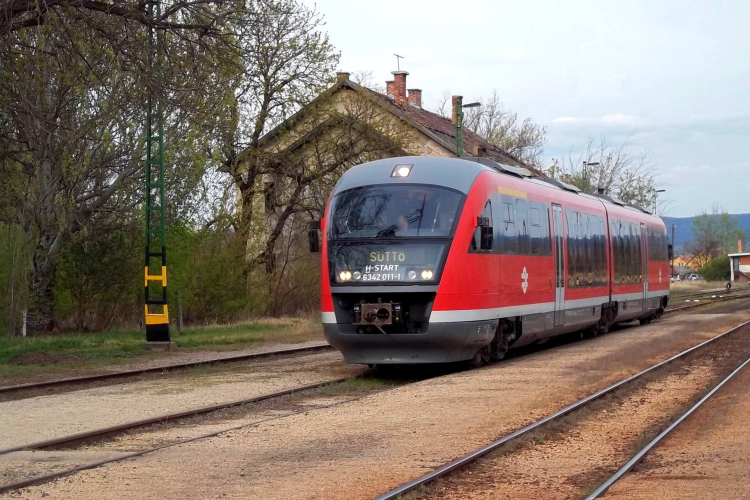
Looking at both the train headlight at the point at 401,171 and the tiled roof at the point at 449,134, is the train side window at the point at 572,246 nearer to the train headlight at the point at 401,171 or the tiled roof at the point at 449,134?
the train headlight at the point at 401,171

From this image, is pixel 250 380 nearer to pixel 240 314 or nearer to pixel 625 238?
pixel 625 238

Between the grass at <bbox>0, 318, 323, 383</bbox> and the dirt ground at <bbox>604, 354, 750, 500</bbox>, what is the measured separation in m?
10.9

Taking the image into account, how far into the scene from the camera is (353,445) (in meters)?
9.98

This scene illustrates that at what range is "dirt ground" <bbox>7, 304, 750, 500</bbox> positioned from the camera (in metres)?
8.12

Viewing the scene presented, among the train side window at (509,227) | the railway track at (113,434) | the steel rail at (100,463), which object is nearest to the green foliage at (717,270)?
the train side window at (509,227)

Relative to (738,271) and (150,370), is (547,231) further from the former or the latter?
(738,271)

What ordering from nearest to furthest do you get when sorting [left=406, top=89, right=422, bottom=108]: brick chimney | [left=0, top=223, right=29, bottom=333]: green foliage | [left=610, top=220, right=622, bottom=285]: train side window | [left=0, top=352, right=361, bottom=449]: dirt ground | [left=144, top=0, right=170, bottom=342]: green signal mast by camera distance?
1. [left=0, top=352, right=361, bottom=449]: dirt ground
2. [left=144, top=0, right=170, bottom=342]: green signal mast
3. [left=0, top=223, right=29, bottom=333]: green foliage
4. [left=610, top=220, right=622, bottom=285]: train side window
5. [left=406, top=89, right=422, bottom=108]: brick chimney

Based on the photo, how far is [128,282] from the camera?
29031 millimetres

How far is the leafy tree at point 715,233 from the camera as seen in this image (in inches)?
5600

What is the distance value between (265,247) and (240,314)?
10.1 ft

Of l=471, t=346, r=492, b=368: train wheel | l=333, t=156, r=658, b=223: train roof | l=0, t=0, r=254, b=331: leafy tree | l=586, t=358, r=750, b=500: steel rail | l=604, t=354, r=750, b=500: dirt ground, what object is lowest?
l=604, t=354, r=750, b=500: dirt ground

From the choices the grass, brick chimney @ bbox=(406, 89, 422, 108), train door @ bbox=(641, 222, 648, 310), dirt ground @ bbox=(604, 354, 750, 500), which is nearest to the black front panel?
dirt ground @ bbox=(604, 354, 750, 500)

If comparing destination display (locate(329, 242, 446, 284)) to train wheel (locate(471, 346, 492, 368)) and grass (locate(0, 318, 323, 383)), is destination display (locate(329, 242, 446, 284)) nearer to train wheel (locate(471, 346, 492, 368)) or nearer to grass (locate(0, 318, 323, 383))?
train wheel (locate(471, 346, 492, 368))

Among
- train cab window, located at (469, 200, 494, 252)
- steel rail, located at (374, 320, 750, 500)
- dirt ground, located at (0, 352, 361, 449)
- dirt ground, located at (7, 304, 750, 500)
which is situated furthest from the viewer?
train cab window, located at (469, 200, 494, 252)
